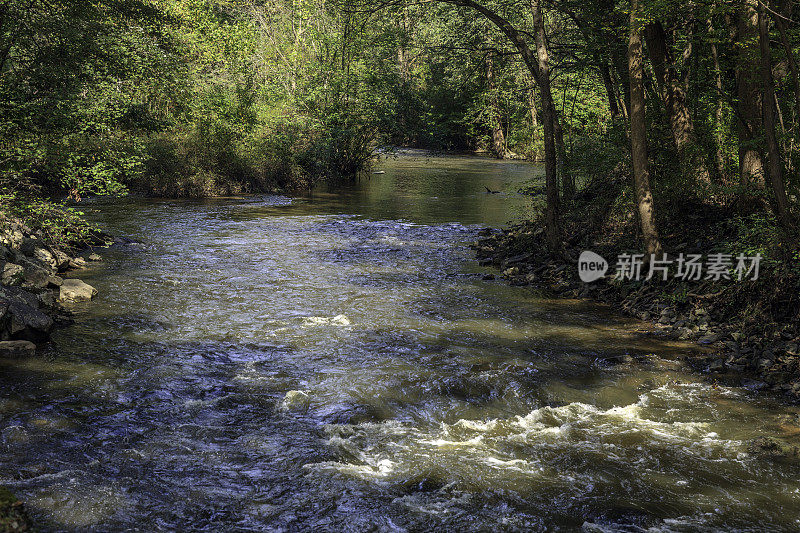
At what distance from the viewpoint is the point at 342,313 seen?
11008 millimetres

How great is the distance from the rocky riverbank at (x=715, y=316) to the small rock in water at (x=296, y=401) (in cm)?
536

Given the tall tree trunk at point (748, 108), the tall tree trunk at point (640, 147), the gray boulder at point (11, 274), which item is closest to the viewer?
the tall tree trunk at point (748, 108)

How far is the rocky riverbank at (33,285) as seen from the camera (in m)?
8.77

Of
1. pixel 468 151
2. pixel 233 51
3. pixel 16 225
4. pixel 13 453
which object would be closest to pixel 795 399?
pixel 13 453

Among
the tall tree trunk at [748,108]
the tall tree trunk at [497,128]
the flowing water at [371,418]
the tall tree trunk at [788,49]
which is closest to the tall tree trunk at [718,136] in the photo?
the tall tree trunk at [748,108]

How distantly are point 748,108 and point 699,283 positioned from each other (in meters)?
3.12

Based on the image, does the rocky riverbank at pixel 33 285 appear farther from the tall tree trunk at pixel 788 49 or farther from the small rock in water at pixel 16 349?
the tall tree trunk at pixel 788 49

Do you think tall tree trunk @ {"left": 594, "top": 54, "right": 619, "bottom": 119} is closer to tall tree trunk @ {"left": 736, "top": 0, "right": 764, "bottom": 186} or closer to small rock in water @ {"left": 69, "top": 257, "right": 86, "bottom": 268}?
tall tree trunk @ {"left": 736, "top": 0, "right": 764, "bottom": 186}

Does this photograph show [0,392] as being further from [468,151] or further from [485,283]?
[468,151]

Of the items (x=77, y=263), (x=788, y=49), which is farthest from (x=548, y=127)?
(x=77, y=263)

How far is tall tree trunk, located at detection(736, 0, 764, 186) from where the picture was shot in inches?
385

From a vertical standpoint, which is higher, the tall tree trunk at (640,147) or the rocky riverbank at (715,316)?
the tall tree trunk at (640,147)

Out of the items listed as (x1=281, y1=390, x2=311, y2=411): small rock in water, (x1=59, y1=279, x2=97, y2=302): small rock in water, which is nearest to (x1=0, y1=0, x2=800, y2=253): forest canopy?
(x1=59, y1=279, x2=97, y2=302): small rock in water

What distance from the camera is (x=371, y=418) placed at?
23.0 feet
